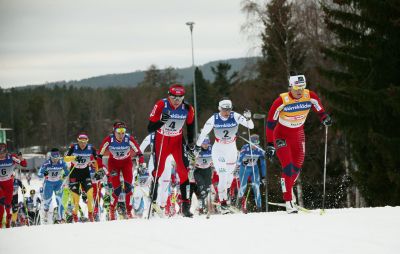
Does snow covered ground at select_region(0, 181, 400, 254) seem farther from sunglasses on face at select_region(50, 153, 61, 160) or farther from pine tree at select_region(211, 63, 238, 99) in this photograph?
pine tree at select_region(211, 63, 238, 99)

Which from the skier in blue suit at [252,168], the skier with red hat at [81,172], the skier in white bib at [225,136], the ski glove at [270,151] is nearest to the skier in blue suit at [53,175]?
the skier with red hat at [81,172]

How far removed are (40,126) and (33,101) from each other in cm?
774

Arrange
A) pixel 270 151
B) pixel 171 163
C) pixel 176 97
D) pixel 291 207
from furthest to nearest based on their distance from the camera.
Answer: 1. pixel 171 163
2. pixel 176 97
3. pixel 270 151
4. pixel 291 207

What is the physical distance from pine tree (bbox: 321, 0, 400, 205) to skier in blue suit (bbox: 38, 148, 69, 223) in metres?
9.71

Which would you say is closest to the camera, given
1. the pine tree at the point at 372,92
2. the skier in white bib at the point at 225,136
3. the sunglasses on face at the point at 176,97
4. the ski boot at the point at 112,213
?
the sunglasses on face at the point at 176,97

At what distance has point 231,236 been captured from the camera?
7.13 metres

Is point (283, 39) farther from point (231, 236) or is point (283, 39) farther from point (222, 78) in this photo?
point (222, 78)

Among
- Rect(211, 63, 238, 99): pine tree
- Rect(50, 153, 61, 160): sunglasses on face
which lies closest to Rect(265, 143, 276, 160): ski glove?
Rect(50, 153, 61, 160): sunglasses on face

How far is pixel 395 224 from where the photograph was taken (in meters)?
7.56

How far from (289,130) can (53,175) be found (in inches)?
421

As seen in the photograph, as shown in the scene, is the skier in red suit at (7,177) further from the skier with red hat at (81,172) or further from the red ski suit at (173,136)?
the red ski suit at (173,136)

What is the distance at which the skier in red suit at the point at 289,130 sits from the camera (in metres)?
10.0

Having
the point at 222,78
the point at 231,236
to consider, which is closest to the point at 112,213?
the point at 231,236

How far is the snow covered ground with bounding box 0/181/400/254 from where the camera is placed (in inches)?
249
